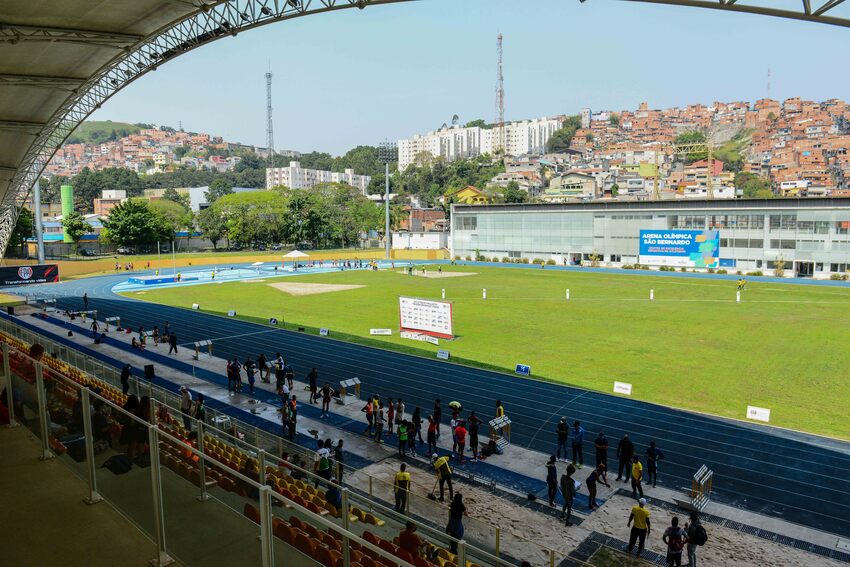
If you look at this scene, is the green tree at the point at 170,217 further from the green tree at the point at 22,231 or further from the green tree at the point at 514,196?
the green tree at the point at 514,196

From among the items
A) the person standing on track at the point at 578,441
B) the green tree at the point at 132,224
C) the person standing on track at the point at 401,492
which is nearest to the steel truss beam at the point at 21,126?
the person standing on track at the point at 401,492

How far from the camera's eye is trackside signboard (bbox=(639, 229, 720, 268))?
6506 centimetres

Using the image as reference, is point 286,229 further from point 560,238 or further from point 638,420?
point 638,420

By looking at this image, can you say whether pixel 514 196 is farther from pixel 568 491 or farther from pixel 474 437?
pixel 568 491

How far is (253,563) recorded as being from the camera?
15.3ft

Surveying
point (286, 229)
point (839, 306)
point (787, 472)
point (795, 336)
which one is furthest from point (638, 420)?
point (286, 229)

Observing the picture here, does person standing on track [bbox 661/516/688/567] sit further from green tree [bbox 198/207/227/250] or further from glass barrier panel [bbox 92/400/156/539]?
green tree [bbox 198/207/227/250]

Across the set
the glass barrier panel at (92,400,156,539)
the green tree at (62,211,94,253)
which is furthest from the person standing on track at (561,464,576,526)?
the green tree at (62,211,94,253)

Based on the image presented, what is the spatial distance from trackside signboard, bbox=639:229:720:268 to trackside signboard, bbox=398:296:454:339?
155 ft

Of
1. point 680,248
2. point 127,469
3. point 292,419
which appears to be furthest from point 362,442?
point 680,248

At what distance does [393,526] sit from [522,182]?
158 m

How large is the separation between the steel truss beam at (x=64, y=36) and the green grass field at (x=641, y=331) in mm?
16878

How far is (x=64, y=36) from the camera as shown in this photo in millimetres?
17641

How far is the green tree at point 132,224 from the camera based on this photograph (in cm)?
8100
